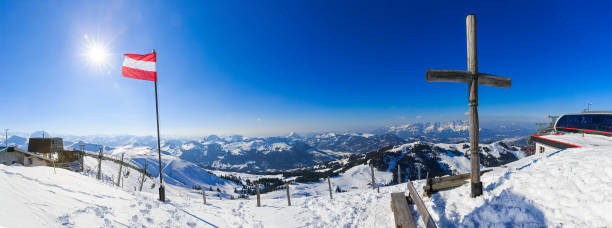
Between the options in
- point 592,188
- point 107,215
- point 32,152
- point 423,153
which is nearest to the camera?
point 592,188

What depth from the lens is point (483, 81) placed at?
690cm

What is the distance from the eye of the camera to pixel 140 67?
12.2 meters

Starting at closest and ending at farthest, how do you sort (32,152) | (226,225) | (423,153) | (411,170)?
(226,225) → (32,152) → (411,170) → (423,153)

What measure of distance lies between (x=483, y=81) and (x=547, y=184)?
340cm

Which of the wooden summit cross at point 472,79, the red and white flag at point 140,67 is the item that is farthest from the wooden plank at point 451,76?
the red and white flag at point 140,67

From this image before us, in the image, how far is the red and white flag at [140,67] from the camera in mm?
11977

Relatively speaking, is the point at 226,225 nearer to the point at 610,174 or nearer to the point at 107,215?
the point at 107,215

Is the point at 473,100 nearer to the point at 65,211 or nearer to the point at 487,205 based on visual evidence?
the point at 487,205

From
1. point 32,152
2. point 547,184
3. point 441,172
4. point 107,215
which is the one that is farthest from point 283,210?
point 441,172

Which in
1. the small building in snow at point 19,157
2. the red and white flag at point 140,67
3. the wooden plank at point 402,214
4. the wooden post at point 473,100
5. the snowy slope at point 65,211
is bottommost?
the small building in snow at point 19,157

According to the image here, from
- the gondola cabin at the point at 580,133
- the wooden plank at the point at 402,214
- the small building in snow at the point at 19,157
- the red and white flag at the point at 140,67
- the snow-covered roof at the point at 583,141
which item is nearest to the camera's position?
the wooden plank at the point at 402,214

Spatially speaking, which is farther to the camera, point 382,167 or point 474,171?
point 382,167

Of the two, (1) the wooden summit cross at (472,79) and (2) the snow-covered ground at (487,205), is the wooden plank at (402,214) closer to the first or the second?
(2) the snow-covered ground at (487,205)

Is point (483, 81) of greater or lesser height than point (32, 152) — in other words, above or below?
above
